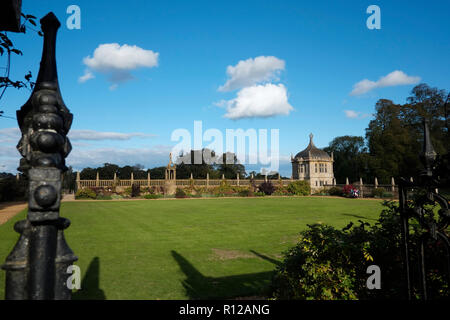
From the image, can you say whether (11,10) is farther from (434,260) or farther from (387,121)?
(387,121)

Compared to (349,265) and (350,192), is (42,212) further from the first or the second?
(350,192)

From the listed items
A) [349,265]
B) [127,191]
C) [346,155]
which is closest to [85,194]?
[127,191]

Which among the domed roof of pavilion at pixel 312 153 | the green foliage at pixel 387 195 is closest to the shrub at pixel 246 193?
the domed roof of pavilion at pixel 312 153

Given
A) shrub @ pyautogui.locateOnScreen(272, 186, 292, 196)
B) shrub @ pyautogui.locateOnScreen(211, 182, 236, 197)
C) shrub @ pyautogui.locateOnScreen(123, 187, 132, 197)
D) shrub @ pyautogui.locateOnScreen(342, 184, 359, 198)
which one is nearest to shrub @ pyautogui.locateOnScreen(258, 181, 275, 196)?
shrub @ pyautogui.locateOnScreen(272, 186, 292, 196)

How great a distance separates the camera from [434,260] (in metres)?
3.45

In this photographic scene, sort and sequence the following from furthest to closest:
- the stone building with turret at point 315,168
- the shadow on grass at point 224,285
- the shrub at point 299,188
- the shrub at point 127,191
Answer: the stone building with turret at point 315,168 < the shrub at point 299,188 < the shrub at point 127,191 < the shadow on grass at point 224,285

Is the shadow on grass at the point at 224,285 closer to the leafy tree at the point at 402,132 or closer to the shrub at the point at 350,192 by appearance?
the shrub at the point at 350,192

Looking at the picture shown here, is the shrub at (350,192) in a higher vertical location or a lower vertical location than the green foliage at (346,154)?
lower

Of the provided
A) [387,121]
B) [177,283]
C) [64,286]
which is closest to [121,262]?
[177,283]

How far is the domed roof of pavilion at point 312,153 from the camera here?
4968 cm

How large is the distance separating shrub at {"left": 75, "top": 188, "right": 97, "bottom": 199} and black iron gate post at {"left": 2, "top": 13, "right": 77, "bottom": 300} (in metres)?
34.3

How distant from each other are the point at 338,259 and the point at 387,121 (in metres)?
50.8

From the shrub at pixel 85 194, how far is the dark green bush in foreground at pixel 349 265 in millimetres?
32564

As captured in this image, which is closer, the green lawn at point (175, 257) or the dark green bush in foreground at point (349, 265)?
the dark green bush in foreground at point (349, 265)
